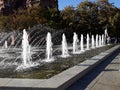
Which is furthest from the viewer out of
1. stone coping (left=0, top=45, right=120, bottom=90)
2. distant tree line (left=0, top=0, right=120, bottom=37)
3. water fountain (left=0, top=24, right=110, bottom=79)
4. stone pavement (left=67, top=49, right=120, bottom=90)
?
distant tree line (left=0, top=0, right=120, bottom=37)

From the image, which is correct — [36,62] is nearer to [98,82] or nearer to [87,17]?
[98,82]

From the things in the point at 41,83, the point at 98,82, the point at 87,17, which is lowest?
the point at 98,82

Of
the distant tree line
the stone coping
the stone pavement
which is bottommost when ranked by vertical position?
the stone pavement

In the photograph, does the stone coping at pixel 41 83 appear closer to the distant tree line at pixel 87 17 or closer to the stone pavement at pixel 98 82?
the stone pavement at pixel 98 82

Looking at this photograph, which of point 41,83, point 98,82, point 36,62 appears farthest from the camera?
point 36,62

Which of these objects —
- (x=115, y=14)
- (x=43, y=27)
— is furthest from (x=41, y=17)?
(x=115, y=14)

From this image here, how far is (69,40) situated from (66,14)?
27.1ft

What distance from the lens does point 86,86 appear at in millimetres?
8969

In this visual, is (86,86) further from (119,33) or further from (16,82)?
(119,33)

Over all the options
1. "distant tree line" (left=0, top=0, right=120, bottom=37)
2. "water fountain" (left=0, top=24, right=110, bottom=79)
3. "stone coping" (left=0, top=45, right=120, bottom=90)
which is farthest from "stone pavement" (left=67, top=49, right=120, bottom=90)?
"distant tree line" (left=0, top=0, right=120, bottom=37)

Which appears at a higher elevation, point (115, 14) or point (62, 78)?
point (115, 14)

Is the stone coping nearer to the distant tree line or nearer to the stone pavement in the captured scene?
the stone pavement

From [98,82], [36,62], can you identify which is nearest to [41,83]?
[98,82]

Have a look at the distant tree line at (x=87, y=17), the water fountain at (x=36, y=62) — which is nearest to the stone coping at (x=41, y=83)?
the water fountain at (x=36, y=62)
